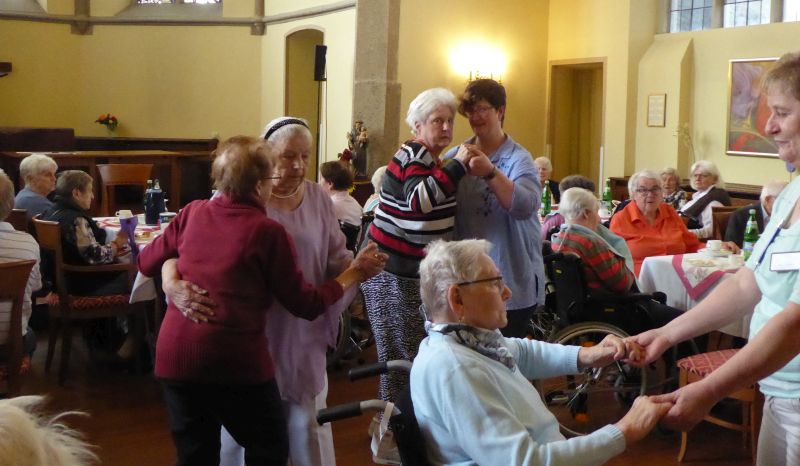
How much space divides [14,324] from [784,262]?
110 inches

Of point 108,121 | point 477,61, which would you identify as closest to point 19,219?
point 477,61

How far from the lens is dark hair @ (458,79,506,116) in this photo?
11.1 ft

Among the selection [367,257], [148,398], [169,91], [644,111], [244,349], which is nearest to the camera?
[244,349]

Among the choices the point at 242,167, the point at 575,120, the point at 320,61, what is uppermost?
the point at 320,61

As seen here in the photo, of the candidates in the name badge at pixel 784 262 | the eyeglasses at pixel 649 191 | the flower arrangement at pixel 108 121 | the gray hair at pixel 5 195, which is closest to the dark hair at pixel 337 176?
the eyeglasses at pixel 649 191

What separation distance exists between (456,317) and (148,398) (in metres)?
3.04

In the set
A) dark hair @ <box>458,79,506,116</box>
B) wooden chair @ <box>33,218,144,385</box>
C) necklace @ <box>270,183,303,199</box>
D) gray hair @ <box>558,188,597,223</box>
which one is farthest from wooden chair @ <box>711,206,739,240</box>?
necklace @ <box>270,183,303,199</box>

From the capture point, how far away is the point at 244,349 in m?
2.42

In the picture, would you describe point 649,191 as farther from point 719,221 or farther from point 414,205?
point 414,205

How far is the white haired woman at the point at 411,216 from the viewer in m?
3.29

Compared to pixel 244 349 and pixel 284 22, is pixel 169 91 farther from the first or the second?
pixel 244 349

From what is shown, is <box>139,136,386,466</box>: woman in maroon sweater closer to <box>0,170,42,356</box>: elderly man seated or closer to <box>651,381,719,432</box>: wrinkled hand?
<box>651,381,719,432</box>: wrinkled hand

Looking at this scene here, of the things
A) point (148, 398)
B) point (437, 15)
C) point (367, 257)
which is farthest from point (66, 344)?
point (437, 15)

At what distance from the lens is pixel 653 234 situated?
17.4ft
